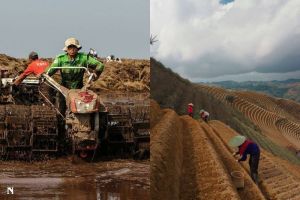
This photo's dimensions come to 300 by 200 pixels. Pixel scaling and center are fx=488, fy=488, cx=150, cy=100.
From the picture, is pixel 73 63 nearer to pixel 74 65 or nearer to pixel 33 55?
pixel 74 65

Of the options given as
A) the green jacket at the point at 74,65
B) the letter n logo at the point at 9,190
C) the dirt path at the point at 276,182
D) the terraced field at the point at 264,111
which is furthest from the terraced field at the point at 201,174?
the terraced field at the point at 264,111

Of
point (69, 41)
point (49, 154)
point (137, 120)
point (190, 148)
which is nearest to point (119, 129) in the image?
point (137, 120)

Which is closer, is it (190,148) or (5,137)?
(5,137)

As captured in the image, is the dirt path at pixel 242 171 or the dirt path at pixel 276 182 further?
the dirt path at pixel 276 182

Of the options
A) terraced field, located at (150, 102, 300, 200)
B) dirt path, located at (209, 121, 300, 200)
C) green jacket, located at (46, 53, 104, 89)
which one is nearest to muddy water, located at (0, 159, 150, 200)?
terraced field, located at (150, 102, 300, 200)

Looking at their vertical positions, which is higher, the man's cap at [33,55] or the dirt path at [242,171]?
the man's cap at [33,55]

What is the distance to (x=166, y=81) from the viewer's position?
18.8 meters

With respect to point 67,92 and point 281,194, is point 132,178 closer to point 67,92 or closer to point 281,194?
point 67,92

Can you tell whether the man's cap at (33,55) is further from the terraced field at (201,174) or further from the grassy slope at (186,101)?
the grassy slope at (186,101)

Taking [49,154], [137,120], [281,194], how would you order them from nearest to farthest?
[49,154], [137,120], [281,194]

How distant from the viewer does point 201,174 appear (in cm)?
680

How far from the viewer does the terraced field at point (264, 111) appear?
108 feet

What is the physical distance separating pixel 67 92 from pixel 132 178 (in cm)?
110

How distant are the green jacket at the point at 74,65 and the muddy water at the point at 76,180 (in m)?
0.94
